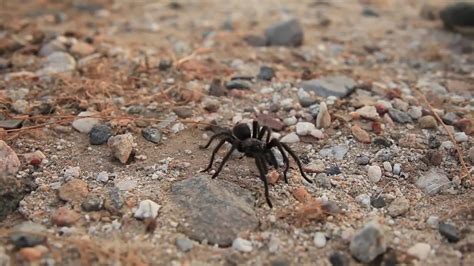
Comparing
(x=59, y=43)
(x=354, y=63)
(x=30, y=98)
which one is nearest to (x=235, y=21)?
(x=354, y=63)

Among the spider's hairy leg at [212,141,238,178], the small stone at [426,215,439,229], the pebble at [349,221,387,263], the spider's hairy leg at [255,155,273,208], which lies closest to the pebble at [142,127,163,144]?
the spider's hairy leg at [212,141,238,178]

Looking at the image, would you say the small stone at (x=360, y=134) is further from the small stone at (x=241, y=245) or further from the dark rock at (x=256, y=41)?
the dark rock at (x=256, y=41)

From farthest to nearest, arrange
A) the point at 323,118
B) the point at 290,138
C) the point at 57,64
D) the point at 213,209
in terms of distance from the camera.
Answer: the point at 57,64 < the point at 323,118 < the point at 290,138 < the point at 213,209

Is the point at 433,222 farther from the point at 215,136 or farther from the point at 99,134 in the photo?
the point at 99,134

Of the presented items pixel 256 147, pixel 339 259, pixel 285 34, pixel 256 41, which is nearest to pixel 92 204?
pixel 256 147

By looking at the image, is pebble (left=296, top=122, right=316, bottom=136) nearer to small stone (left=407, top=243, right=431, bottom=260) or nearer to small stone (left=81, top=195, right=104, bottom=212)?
small stone (left=407, top=243, right=431, bottom=260)

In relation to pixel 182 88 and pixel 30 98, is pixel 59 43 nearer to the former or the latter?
pixel 30 98
